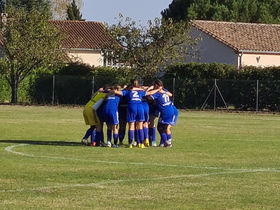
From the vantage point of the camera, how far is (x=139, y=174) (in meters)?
16.0

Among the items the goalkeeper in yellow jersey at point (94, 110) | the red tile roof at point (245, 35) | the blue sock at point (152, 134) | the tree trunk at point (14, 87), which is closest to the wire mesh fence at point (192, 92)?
the tree trunk at point (14, 87)

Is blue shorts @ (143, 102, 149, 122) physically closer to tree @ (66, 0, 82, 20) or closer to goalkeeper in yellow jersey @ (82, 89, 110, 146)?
goalkeeper in yellow jersey @ (82, 89, 110, 146)

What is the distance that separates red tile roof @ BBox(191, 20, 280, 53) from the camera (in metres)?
71.4

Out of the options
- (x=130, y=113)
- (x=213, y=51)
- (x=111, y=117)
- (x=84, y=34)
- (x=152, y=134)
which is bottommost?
(x=152, y=134)

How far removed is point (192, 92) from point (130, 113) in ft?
105

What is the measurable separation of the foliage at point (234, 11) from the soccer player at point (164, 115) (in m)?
68.5

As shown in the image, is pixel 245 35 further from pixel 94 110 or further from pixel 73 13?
pixel 94 110

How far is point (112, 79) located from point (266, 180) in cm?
4280

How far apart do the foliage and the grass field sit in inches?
2604

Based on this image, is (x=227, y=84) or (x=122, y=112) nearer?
(x=122, y=112)

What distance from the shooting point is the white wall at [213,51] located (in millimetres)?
70875

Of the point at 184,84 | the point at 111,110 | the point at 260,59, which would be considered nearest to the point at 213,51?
the point at 260,59

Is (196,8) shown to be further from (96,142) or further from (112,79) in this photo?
(96,142)

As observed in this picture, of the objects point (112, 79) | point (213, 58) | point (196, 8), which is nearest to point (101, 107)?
point (112, 79)
